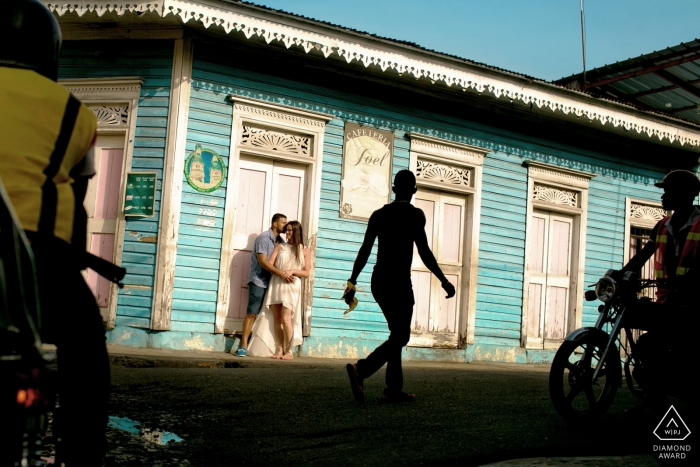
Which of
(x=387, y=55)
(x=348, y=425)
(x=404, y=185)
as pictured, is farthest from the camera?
(x=387, y=55)

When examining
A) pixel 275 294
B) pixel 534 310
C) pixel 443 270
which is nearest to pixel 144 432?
pixel 275 294

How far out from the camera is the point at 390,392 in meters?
5.82

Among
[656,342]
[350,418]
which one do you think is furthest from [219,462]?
[656,342]

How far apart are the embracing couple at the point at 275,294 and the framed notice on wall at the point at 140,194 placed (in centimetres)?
140

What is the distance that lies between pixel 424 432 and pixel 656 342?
1.54 metres

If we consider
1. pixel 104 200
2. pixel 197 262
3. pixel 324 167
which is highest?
pixel 324 167

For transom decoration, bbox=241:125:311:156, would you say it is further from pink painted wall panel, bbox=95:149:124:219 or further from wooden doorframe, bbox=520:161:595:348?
wooden doorframe, bbox=520:161:595:348

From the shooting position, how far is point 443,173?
12.1 meters

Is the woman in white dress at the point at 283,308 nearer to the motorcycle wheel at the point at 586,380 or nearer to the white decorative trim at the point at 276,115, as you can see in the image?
the white decorative trim at the point at 276,115

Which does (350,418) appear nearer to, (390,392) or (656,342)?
(390,392)

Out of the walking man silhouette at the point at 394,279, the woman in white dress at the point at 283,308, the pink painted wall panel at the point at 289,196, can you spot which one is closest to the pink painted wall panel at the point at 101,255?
the woman in white dress at the point at 283,308

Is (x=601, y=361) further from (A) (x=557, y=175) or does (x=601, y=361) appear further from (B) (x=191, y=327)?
(A) (x=557, y=175)

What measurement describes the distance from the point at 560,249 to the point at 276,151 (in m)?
5.83

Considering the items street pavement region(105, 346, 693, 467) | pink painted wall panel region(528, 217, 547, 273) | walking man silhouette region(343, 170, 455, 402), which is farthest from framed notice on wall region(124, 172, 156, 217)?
pink painted wall panel region(528, 217, 547, 273)
